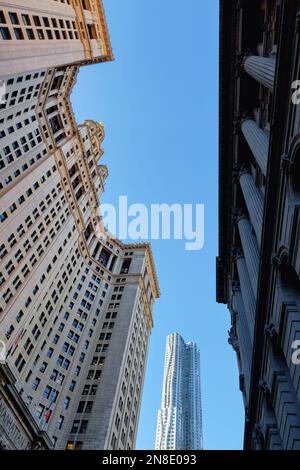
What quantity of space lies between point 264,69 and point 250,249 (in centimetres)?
1270

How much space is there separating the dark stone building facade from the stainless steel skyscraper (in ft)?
413

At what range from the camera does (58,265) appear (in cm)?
6919

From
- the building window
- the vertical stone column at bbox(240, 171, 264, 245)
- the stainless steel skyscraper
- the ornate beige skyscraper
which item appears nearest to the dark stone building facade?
the vertical stone column at bbox(240, 171, 264, 245)

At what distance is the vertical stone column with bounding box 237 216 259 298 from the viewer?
86.3 ft

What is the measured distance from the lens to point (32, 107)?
222ft

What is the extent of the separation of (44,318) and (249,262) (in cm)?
4431

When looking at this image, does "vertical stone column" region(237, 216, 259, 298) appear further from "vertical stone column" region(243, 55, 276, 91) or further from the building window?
the building window

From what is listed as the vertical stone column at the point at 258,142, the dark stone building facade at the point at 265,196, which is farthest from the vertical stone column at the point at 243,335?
the vertical stone column at the point at 258,142

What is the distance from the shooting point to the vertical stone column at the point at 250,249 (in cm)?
2630

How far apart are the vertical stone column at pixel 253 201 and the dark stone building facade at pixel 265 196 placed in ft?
0.28

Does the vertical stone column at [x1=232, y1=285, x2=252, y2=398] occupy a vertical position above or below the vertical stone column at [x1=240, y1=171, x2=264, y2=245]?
below

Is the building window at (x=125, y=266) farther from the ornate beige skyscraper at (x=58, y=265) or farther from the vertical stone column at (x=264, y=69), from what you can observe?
the vertical stone column at (x=264, y=69)

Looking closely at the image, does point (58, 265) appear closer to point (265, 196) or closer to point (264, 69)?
point (264, 69)
